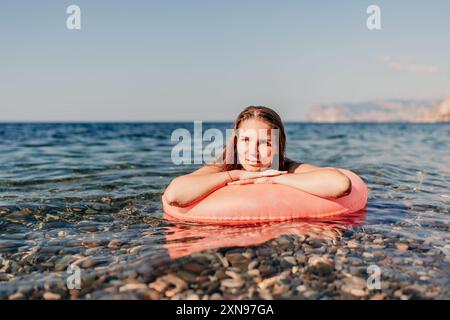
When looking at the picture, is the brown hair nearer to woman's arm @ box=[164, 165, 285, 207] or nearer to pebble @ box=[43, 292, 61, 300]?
woman's arm @ box=[164, 165, 285, 207]

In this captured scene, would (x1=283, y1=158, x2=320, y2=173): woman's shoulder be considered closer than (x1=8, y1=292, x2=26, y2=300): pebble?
No

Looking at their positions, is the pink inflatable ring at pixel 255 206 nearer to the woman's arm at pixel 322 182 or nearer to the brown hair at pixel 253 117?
the woman's arm at pixel 322 182

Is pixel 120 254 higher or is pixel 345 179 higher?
pixel 345 179

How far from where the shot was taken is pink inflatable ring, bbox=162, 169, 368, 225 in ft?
16.6

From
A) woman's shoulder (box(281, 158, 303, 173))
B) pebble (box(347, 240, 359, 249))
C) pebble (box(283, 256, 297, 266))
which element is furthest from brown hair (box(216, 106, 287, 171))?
pebble (box(283, 256, 297, 266))

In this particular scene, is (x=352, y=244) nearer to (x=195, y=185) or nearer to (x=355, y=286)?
(x=355, y=286)

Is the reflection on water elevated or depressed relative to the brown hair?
depressed

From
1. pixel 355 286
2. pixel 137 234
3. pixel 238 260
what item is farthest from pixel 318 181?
pixel 137 234

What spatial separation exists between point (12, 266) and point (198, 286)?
189 cm

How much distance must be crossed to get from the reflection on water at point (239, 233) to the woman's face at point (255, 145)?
2.69 ft

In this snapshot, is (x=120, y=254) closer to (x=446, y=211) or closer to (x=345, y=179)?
(x=345, y=179)
